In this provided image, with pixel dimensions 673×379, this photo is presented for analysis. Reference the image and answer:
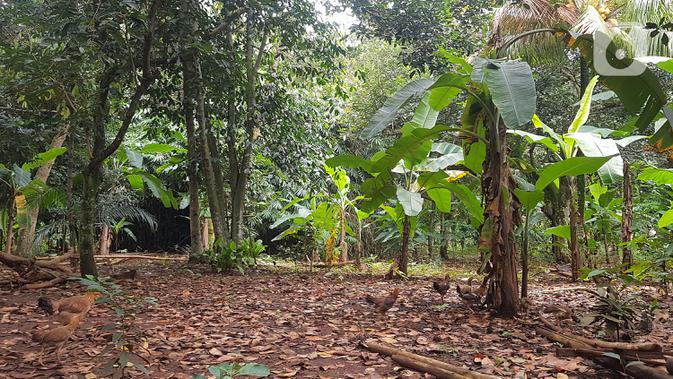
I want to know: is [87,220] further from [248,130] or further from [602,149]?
[602,149]

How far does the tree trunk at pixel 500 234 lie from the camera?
346cm

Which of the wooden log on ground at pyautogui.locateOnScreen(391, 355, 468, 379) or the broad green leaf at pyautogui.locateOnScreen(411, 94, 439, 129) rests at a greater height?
the broad green leaf at pyautogui.locateOnScreen(411, 94, 439, 129)

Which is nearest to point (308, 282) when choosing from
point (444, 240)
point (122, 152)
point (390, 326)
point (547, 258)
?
point (390, 326)

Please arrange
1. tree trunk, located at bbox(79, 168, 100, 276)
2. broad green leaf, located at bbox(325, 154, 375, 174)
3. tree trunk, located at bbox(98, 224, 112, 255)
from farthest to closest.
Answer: tree trunk, located at bbox(98, 224, 112, 255) < tree trunk, located at bbox(79, 168, 100, 276) < broad green leaf, located at bbox(325, 154, 375, 174)

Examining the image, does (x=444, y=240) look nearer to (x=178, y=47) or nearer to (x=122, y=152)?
(x=122, y=152)

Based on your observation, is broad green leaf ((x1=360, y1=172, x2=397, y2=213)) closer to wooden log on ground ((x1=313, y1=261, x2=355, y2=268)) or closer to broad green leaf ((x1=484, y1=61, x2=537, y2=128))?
broad green leaf ((x1=484, y1=61, x2=537, y2=128))

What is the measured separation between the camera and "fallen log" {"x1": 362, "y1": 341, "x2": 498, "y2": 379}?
217 cm

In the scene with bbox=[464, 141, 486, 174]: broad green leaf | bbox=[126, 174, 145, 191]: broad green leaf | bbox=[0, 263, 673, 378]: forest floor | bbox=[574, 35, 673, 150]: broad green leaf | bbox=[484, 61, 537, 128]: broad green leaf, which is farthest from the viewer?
bbox=[126, 174, 145, 191]: broad green leaf

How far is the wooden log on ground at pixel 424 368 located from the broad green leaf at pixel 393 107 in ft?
5.18

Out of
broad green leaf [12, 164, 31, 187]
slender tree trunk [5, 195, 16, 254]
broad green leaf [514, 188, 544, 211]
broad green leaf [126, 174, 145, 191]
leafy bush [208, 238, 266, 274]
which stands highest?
broad green leaf [126, 174, 145, 191]

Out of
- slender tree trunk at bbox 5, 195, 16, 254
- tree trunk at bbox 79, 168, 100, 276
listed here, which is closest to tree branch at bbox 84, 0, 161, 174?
tree trunk at bbox 79, 168, 100, 276

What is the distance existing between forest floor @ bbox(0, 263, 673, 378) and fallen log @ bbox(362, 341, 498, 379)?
50 millimetres

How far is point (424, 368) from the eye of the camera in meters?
2.34

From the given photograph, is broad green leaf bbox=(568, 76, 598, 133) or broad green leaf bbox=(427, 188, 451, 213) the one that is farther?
broad green leaf bbox=(427, 188, 451, 213)
